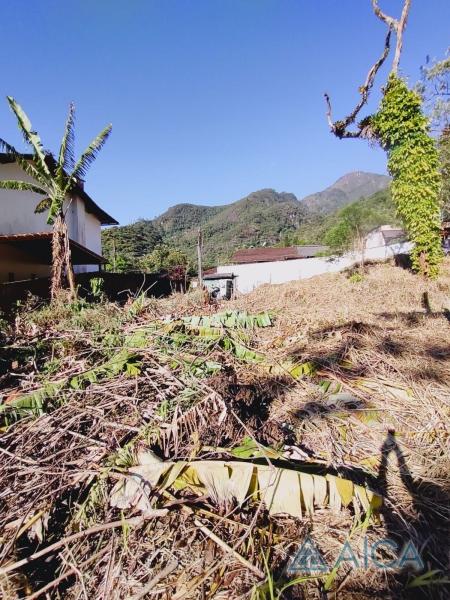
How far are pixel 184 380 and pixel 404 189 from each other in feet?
35.4

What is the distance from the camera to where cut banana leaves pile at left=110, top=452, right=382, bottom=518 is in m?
1.95

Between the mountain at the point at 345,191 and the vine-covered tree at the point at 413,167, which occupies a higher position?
the mountain at the point at 345,191

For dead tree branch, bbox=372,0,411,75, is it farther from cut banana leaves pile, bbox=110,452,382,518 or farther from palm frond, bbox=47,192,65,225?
cut banana leaves pile, bbox=110,452,382,518

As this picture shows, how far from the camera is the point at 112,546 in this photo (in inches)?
71.6

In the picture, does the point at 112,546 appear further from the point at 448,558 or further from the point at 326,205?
the point at 326,205

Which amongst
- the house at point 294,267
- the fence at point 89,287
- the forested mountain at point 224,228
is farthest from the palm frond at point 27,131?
the forested mountain at point 224,228

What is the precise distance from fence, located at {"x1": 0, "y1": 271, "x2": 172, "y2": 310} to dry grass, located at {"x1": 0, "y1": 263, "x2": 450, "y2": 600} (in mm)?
3700

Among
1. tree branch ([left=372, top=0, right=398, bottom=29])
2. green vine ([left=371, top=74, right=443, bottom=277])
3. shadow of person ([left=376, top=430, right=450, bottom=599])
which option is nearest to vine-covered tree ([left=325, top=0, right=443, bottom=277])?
green vine ([left=371, top=74, right=443, bottom=277])

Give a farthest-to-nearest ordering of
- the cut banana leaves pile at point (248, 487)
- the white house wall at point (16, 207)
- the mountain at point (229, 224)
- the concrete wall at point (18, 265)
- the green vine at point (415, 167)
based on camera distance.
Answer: the mountain at point (229, 224) → the white house wall at point (16, 207) → the concrete wall at point (18, 265) → the green vine at point (415, 167) → the cut banana leaves pile at point (248, 487)

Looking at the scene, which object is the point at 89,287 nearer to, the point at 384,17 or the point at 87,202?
the point at 87,202

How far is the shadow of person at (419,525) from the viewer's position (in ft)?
5.31

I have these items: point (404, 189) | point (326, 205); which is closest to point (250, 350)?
point (404, 189)
